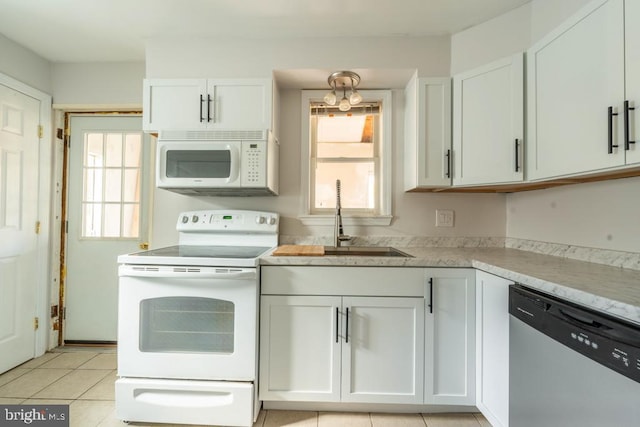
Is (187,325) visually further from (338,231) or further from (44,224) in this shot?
(44,224)

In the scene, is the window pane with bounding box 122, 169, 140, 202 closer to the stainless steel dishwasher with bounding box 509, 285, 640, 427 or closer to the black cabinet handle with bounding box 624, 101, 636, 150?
the stainless steel dishwasher with bounding box 509, 285, 640, 427

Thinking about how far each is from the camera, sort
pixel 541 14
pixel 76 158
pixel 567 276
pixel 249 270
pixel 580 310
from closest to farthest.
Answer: pixel 580 310 < pixel 567 276 < pixel 249 270 < pixel 541 14 < pixel 76 158

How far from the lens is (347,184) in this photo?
7.52 ft

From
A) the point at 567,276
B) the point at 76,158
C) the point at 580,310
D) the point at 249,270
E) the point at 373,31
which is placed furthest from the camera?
the point at 76,158

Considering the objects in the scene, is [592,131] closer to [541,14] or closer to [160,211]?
[541,14]

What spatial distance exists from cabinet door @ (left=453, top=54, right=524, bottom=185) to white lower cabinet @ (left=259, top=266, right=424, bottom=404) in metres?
0.73

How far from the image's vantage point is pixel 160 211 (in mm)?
2195

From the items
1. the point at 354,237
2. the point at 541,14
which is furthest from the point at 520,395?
the point at 541,14

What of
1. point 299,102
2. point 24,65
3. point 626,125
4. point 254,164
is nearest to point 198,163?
point 254,164

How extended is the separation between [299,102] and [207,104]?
0.68m

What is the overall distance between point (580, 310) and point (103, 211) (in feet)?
10.00

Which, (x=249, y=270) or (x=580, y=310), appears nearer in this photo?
(x=580, y=310)

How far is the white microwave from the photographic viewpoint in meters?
1.82

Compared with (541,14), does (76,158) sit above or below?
below
